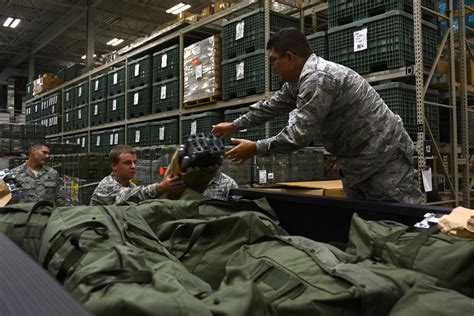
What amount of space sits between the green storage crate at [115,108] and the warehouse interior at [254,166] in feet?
0.14

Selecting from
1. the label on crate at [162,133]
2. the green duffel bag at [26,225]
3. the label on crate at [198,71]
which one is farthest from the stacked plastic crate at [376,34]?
the label on crate at [162,133]

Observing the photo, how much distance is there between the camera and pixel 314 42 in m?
4.73

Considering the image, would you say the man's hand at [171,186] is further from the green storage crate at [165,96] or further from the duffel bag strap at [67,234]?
the green storage crate at [165,96]

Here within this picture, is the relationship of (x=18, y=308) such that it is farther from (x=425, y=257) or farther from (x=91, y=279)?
(x=425, y=257)

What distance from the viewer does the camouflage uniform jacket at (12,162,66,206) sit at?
560cm

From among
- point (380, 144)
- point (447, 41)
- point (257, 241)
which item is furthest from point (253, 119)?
point (447, 41)

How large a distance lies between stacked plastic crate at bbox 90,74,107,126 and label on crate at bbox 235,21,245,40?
459cm

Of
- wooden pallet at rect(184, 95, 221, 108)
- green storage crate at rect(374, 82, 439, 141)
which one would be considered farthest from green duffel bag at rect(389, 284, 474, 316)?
wooden pallet at rect(184, 95, 221, 108)

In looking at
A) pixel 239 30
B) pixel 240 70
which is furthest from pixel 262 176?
pixel 239 30

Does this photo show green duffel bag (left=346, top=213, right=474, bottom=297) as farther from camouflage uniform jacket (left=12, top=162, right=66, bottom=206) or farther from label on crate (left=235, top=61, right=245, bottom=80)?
camouflage uniform jacket (left=12, top=162, right=66, bottom=206)

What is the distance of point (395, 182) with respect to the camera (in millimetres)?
2449

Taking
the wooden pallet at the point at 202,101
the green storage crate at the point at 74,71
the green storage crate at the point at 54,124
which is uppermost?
the green storage crate at the point at 74,71

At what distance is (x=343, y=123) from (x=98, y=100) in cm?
797

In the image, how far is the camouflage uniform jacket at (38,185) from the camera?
5602 mm
